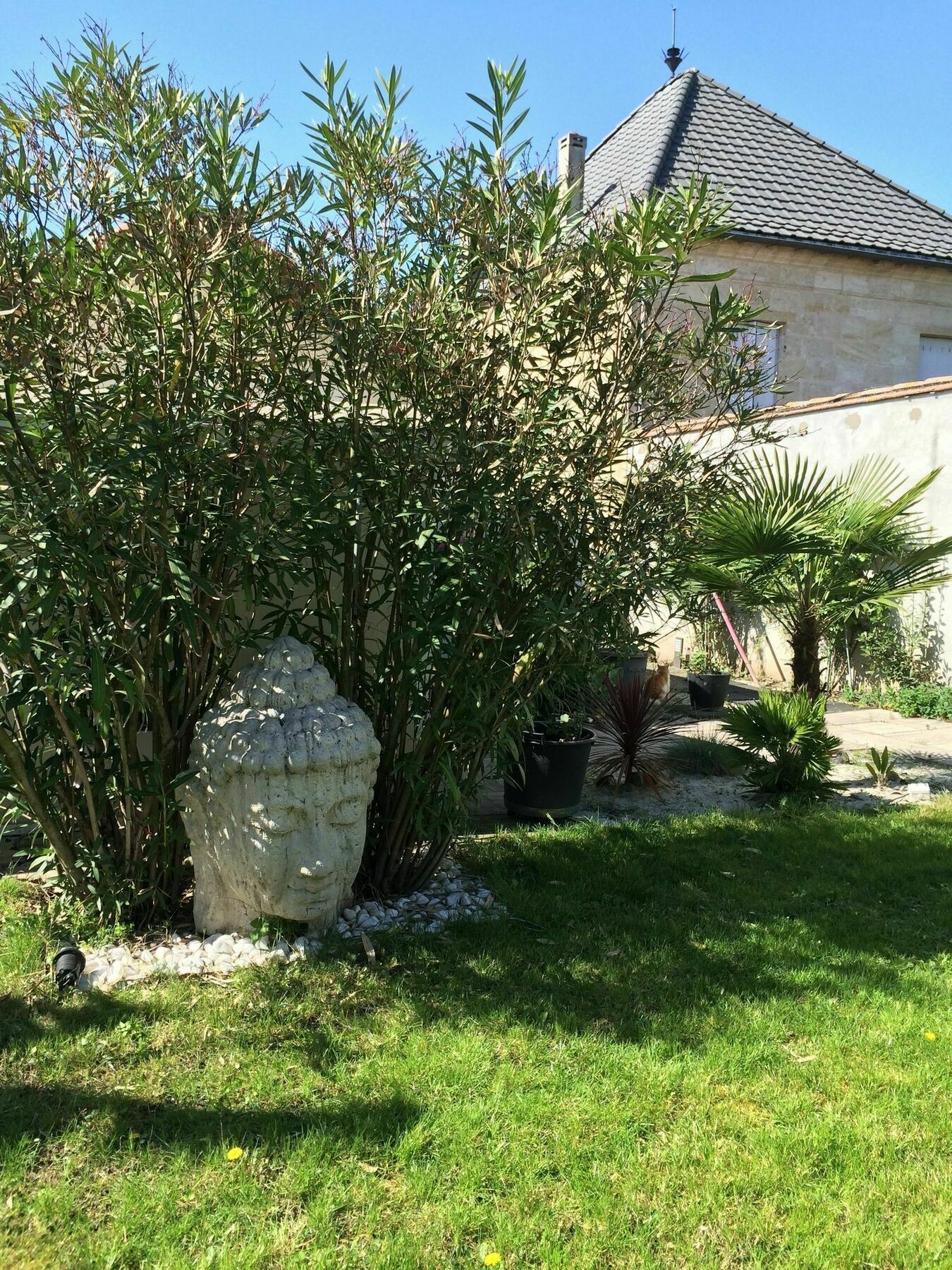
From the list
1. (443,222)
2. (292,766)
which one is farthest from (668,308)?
(292,766)

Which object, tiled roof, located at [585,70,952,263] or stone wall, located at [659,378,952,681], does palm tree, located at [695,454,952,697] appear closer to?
stone wall, located at [659,378,952,681]

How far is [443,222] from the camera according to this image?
383cm

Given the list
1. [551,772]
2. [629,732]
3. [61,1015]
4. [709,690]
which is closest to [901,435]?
[709,690]

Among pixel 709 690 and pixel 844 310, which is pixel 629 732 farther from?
pixel 844 310

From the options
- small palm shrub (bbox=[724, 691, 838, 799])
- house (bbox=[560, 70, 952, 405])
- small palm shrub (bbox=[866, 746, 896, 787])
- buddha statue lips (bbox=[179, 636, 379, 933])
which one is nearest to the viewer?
buddha statue lips (bbox=[179, 636, 379, 933])

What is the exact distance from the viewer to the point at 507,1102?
289cm

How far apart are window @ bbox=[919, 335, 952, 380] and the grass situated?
13549 millimetres

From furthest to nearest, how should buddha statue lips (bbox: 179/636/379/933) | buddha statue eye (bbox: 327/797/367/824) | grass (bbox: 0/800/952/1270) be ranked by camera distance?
1. buddha statue eye (bbox: 327/797/367/824)
2. buddha statue lips (bbox: 179/636/379/933)
3. grass (bbox: 0/800/952/1270)

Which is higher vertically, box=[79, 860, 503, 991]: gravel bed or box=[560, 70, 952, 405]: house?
box=[560, 70, 952, 405]: house

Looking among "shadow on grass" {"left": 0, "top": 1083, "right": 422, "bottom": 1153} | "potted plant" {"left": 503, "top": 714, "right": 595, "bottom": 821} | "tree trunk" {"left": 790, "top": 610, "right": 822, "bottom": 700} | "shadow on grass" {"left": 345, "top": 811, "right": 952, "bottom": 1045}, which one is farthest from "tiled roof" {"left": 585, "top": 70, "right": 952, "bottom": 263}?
"shadow on grass" {"left": 0, "top": 1083, "right": 422, "bottom": 1153}

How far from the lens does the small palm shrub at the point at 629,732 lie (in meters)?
6.74

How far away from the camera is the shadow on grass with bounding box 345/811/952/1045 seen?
3551 mm

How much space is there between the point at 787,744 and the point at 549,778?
186 centimetres

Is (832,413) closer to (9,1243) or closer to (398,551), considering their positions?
(398,551)
